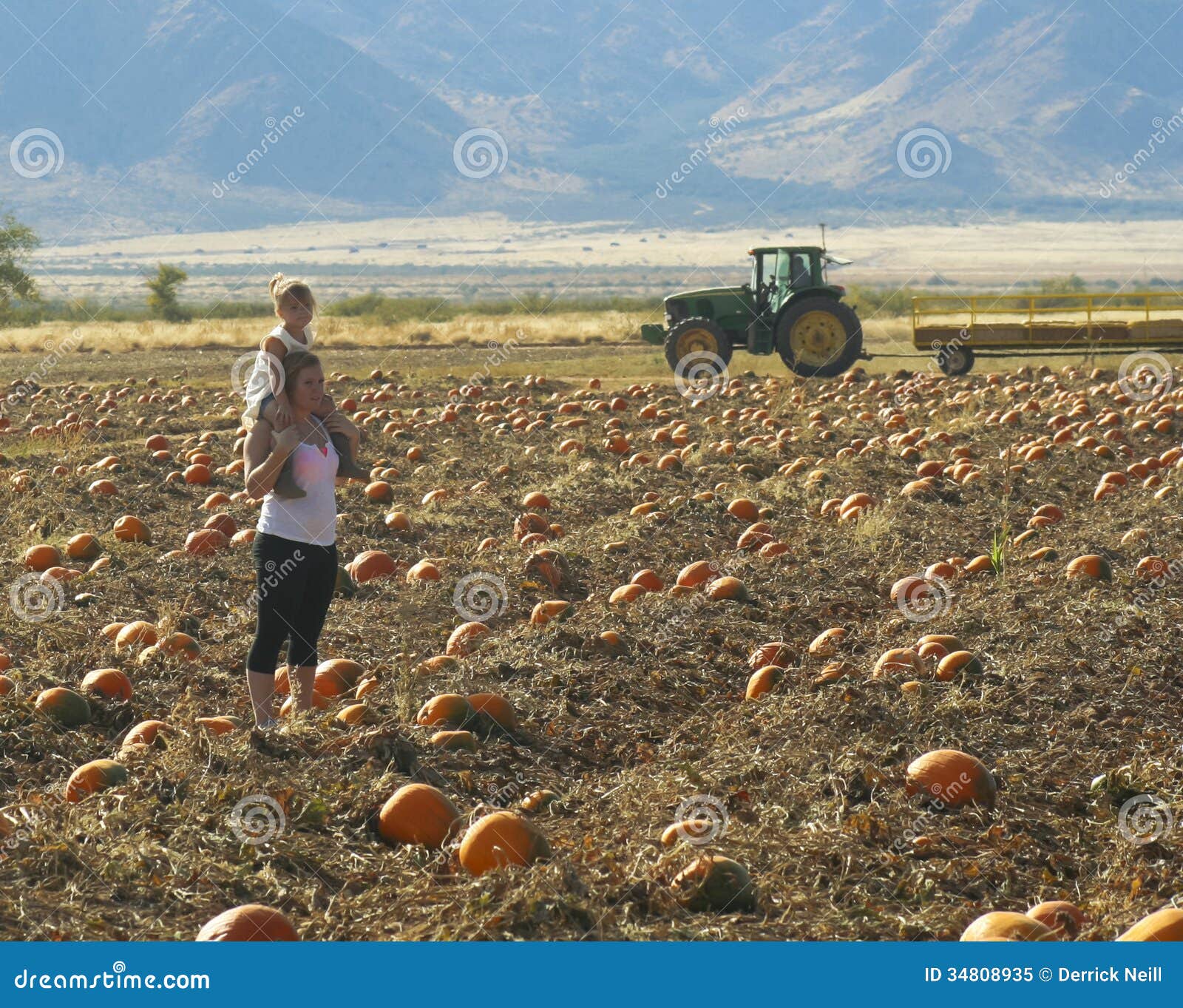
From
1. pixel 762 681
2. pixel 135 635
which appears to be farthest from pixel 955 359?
pixel 135 635

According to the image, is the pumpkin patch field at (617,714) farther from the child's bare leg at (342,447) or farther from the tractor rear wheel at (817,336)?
the tractor rear wheel at (817,336)

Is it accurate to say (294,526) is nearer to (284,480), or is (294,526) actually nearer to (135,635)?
(284,480)

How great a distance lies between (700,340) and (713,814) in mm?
17229

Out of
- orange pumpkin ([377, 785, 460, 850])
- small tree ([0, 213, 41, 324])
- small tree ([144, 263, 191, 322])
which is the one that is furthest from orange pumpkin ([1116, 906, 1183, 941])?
small tree ([144, 263, 191, 322])

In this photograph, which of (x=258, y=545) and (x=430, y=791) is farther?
(x=258, y=545)

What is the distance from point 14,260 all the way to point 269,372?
42.7 meters

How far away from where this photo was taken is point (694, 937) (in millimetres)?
3568

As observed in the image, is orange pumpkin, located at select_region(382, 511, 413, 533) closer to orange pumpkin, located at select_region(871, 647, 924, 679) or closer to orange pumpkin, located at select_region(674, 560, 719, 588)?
orange pumpkin, located at select_region(674, 560, 719, 588)

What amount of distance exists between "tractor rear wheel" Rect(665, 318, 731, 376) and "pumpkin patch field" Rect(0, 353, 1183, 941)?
973 cm

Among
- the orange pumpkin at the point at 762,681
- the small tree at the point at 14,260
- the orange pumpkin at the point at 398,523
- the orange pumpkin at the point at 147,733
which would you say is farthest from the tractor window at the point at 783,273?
the small tree at the point at 14,260

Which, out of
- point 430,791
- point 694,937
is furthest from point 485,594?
point 694,937

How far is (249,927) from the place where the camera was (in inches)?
136

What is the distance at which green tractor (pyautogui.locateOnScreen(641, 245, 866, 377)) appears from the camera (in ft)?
68.5

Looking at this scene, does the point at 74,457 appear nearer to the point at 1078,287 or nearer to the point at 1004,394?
the point at 1004,394
